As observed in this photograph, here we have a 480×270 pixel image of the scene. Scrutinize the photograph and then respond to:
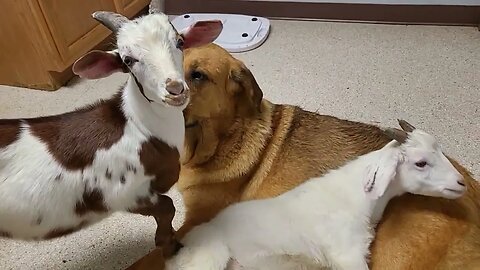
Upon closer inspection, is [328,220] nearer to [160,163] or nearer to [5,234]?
[160,163]

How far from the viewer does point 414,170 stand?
1.30 metres

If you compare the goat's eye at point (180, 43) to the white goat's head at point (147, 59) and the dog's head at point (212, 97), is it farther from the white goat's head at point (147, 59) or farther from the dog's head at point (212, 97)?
the dog's head at point (212, 97)

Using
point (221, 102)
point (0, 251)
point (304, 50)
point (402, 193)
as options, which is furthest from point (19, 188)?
point (304, 50)

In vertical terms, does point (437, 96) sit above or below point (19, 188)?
below

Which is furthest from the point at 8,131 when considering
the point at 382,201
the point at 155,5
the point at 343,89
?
the point at 155,5

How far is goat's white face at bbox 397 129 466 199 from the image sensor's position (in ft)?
4.19

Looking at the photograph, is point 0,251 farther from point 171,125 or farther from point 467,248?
point 467,248

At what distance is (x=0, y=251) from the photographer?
63.8 inches

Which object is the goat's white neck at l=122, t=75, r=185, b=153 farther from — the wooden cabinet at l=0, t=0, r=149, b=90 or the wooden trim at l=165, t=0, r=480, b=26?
the wooden trim at l=165, t=0, r=480, b=26

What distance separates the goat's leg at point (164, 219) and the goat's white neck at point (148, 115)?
14 centimetres

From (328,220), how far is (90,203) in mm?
523

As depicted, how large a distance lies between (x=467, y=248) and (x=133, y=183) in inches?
28.3

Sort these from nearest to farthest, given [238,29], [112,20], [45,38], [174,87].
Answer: [174,87] < [112,20] < [45,38] < [238,29]

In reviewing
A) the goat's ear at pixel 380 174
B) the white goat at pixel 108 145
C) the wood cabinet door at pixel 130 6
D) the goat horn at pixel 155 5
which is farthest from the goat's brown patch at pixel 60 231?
the goat horn at pixel 155 5
